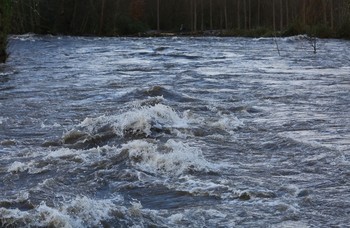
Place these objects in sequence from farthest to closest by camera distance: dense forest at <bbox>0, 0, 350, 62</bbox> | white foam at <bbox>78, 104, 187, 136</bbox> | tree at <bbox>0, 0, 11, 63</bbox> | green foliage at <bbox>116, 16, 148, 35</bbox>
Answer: green foliage at <bbox>116, 16, 148, 35</bbox>, dense forest at <bbox>0, 0, 350, 62</bbox>, tree at <bbox>0, 0, 11, 63</bbox>, white foam at <bbox>78, 104, 187, 136</bbox>

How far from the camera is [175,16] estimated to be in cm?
6012

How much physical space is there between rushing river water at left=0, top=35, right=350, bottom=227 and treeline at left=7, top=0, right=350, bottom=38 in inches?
887

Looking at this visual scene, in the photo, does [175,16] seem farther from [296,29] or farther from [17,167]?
Answer: [17,167]

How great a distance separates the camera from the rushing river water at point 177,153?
18.4 feet

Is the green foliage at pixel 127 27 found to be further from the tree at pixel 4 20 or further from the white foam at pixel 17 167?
the white foam at pixel 17 167

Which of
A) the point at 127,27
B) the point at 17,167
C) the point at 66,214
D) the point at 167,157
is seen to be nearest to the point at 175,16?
the point at 127,27

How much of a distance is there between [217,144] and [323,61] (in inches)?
496

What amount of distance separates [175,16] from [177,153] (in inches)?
2110

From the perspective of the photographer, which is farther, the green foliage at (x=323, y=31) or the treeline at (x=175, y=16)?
the treeline at (x=175, y=16)

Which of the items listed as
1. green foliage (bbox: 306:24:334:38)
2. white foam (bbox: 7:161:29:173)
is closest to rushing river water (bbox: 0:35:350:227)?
white foam (bbox: 7:161:29:173)

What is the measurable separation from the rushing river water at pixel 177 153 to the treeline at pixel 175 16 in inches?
887

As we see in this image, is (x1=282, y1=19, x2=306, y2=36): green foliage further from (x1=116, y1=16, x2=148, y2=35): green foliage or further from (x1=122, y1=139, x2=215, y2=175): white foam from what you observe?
(x1=122, y1=139, x2=215, y2=175): white foam

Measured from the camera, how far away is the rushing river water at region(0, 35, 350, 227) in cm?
561

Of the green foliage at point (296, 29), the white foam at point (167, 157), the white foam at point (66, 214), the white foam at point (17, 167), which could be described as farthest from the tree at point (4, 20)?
the green foliage at point (296, 29)
